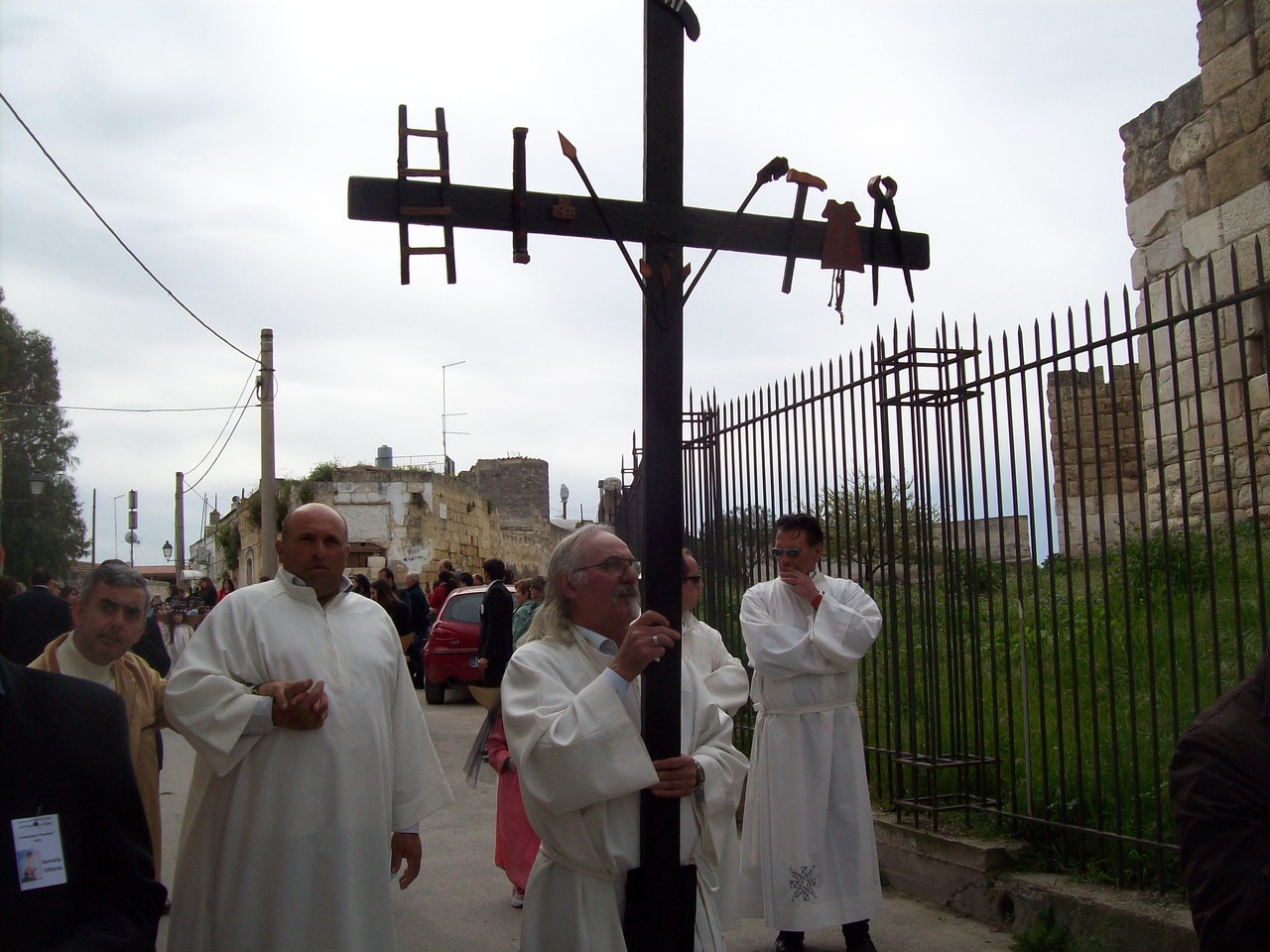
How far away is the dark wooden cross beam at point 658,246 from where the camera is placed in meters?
2.64

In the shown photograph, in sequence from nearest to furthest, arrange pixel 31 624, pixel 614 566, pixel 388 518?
pixel 614 566, pixel 31 624, pixel 388 518

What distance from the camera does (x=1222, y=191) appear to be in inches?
368

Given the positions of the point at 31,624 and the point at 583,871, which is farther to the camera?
the point at 31,624

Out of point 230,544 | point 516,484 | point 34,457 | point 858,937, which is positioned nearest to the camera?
point 858,937

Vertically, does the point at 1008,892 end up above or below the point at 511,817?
below

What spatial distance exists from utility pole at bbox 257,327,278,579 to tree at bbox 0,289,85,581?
22522mm

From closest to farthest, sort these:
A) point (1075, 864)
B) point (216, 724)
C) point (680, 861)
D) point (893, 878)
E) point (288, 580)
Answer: point (680, 861), point (216, 724), point (288, 580), point (1075, 864), point (893, 878)

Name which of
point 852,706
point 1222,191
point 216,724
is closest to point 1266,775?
point 216,724

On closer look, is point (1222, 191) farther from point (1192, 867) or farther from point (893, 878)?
point (1192, 867)

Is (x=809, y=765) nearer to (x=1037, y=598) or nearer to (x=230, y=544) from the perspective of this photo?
(x=1037, y=598)

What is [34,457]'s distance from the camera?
135 ft

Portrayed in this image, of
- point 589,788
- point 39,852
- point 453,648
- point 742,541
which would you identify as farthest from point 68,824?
point 453,648

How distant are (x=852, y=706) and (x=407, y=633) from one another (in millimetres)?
9713

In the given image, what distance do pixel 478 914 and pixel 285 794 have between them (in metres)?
2.65
